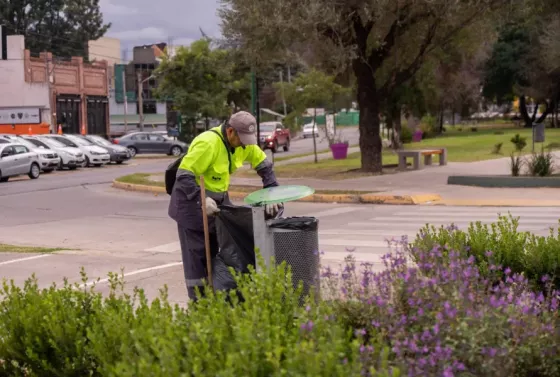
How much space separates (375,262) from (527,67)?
177ft

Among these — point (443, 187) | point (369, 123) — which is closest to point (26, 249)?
point (443, 187)

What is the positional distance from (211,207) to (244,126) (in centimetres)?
70

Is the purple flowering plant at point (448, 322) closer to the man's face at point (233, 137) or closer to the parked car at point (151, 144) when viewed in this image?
the man's face at point (233, 137)

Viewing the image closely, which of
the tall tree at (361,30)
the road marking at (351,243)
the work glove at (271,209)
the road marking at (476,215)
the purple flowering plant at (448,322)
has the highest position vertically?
the tall tree at (361,30)

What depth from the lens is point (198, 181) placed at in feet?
23.0

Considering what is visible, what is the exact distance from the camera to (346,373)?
3602mm

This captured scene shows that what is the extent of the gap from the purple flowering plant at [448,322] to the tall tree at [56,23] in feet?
273

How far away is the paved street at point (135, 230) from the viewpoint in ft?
38.0

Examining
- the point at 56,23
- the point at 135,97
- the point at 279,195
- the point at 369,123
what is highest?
the point at 56,23

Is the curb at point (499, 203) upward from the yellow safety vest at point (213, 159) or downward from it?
downward

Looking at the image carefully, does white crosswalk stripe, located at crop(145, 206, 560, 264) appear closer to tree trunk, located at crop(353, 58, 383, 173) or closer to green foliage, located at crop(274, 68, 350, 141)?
tree trunk, located at crop(353, 58, 383, 173)

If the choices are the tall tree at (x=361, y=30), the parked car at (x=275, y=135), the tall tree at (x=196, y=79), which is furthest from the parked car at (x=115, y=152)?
the tall tree at (x=361, y=30)

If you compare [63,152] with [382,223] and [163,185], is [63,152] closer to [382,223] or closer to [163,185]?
[163,185]

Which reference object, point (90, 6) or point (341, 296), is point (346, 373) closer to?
point (341, 296)
